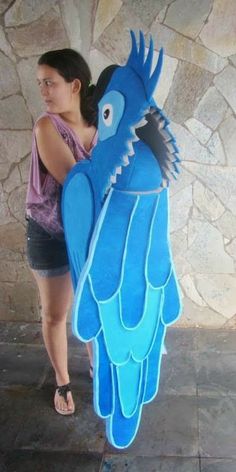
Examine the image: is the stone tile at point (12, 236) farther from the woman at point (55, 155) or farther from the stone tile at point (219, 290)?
the stone tile at point (219, 290)

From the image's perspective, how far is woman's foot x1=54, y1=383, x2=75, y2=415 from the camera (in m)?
2.06

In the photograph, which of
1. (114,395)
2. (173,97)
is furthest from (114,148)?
(173,97)

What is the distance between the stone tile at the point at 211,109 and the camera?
2.21 m

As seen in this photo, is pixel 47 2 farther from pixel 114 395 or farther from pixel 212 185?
pixel 114 395

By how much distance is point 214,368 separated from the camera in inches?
91.2

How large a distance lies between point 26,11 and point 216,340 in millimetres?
1789

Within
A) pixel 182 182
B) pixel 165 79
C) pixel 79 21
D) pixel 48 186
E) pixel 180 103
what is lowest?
pixel 182 182

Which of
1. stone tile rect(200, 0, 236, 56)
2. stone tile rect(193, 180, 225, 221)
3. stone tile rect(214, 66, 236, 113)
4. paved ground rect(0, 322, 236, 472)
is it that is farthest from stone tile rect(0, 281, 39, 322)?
stone tile rect(200, 0, 236, 56)

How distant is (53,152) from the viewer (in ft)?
5.03

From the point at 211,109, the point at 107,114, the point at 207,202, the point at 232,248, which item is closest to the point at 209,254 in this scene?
the point at 232,248

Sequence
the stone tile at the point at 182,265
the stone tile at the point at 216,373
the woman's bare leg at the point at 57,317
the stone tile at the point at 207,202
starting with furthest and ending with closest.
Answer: the stone tile at the point at 182,265
the stone tile at the point at 207,202
the stone tile at the point at 216,373
the woman's bare leg at the point at 57,317

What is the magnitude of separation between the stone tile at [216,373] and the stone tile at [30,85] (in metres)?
1.41

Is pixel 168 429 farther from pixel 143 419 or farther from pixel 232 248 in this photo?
pixel 232 248

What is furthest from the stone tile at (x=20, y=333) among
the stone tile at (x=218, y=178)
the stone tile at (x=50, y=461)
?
the stone tile at (x=218, y=178)
